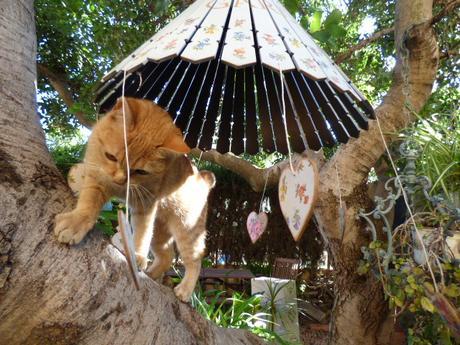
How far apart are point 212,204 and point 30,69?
12.9 feet

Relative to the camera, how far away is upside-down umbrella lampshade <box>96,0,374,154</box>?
72 cm

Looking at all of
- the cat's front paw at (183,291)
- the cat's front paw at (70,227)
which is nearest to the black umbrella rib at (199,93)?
the cat's front paw at (183,291)

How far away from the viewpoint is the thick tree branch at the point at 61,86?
337 centimetres

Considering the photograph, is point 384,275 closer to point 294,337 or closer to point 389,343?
point 389,343

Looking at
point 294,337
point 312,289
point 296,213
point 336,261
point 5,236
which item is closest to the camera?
point 5,236

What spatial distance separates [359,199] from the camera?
7.69 ft

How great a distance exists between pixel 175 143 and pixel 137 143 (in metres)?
0.13

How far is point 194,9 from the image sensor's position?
3.01 ft

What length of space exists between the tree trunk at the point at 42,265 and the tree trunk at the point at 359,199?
156 centimetres

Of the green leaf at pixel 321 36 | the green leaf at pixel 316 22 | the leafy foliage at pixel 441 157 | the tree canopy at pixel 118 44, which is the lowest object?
the leafy foliage at pixel 441 157

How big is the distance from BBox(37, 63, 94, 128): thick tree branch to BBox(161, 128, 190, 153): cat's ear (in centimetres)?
242

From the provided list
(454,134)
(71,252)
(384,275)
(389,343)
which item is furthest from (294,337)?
(71,252)

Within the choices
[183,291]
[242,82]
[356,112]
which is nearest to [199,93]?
[242,82]

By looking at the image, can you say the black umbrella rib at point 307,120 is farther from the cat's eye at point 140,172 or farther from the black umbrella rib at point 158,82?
the cat's eye at point 140,172
